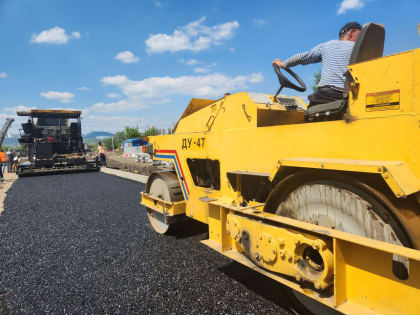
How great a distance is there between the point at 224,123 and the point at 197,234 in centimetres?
207

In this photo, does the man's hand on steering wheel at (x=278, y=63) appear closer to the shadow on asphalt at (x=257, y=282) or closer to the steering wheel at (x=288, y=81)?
the steering wheel at (x=288, y=81)

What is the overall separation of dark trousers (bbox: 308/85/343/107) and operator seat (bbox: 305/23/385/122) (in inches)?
4.6

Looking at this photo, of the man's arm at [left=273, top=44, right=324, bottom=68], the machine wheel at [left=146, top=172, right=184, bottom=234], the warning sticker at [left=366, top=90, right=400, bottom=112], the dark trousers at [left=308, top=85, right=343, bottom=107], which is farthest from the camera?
the machine wheel at [left=146, top=172, right=184, bottom=234]

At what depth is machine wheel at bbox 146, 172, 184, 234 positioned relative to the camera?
403 cm

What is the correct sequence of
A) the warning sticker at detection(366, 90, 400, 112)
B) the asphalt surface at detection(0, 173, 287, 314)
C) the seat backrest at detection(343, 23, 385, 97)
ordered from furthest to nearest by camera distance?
the asphalt surface at detection(0, 173, 287, 314) → the seat backrest at detection(343, 23, 385, 97) → the warning sticker at detection(366, 90, 400, 112)

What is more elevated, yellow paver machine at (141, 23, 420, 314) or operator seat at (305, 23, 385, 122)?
operator seat at (305, 23, 385, 122)

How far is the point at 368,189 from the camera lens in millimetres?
1649

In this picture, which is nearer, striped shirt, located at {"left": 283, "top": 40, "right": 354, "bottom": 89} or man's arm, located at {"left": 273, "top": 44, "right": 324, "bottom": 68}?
striped shirt, located at {"left": 283, "top": 40, "right": 354, "bottom": 89}

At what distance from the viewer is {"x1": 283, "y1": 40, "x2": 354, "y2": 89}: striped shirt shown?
223cm

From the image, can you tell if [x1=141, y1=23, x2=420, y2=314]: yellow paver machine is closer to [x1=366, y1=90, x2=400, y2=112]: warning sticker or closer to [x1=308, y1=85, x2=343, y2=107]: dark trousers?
[x1=366, y1=90, x2=400, y2=112]: warning sticker

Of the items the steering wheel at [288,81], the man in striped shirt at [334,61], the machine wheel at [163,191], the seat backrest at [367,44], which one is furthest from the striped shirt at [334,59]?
the machine wheel at [163,191]

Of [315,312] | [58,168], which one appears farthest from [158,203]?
[58,168]

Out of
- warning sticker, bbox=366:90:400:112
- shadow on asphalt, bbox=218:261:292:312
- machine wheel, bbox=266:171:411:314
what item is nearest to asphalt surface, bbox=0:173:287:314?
shadow on asphalt, bbox=218:261:292:312

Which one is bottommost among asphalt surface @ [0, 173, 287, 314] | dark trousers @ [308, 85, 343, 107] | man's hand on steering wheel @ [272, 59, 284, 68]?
asphalt surface @ [0, 173, 287, 314]
